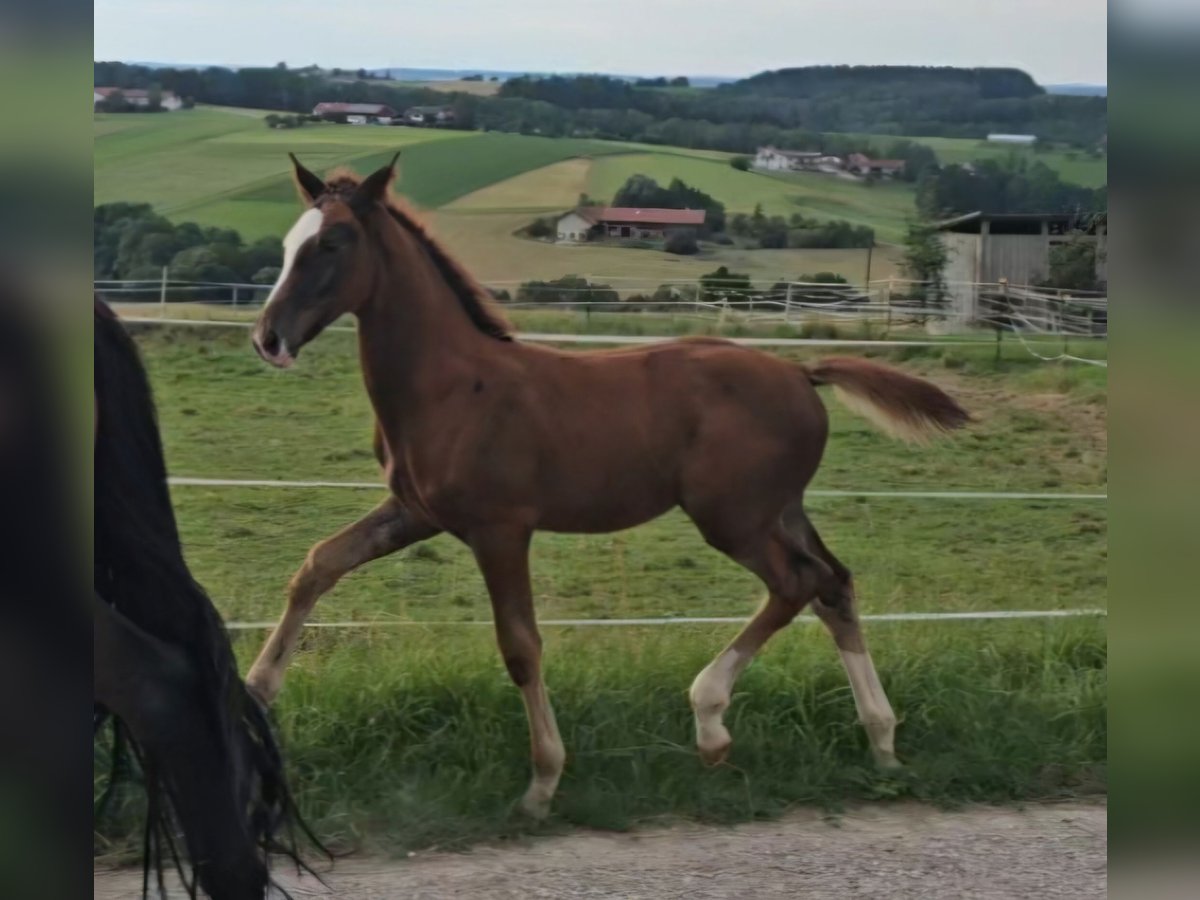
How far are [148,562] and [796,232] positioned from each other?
202 centimetres

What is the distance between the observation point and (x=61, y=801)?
2.27m

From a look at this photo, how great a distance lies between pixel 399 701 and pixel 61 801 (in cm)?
155

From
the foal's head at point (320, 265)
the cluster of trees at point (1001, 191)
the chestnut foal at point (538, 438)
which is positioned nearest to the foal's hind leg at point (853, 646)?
the chestnut foal at point (538, 438)

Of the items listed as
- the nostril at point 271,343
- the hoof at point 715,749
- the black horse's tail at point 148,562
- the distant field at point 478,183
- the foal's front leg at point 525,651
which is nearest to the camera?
the black horse's tail at point 148,562

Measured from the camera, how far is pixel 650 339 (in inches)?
148

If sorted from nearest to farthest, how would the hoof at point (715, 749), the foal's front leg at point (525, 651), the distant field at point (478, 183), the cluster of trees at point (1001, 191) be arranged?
the distant field at point (478, 183), the foal's front leg at point (525, 651), the hoof at point (715, 749), the cluster of trees at point (1001, 191)

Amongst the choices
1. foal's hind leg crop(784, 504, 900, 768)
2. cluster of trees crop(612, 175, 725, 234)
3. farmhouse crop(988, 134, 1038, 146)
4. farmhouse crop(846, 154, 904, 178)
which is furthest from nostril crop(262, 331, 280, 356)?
farmhouse crop(988, 134, 1038, 146)

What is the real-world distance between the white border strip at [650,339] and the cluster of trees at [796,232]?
0.28 m

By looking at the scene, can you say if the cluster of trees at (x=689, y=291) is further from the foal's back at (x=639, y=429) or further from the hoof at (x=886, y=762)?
the hoof at (x=886, y=762)

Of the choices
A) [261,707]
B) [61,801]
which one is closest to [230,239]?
[261,707]

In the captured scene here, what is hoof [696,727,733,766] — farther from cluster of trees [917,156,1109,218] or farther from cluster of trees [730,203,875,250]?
cluster of trees [917,156,1109,218]

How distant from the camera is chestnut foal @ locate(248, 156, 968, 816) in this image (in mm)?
3596

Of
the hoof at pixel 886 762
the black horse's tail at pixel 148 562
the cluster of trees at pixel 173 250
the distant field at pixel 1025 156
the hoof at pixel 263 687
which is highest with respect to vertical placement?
the distant field at pixel 1025 156

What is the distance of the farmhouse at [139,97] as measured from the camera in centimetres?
350
